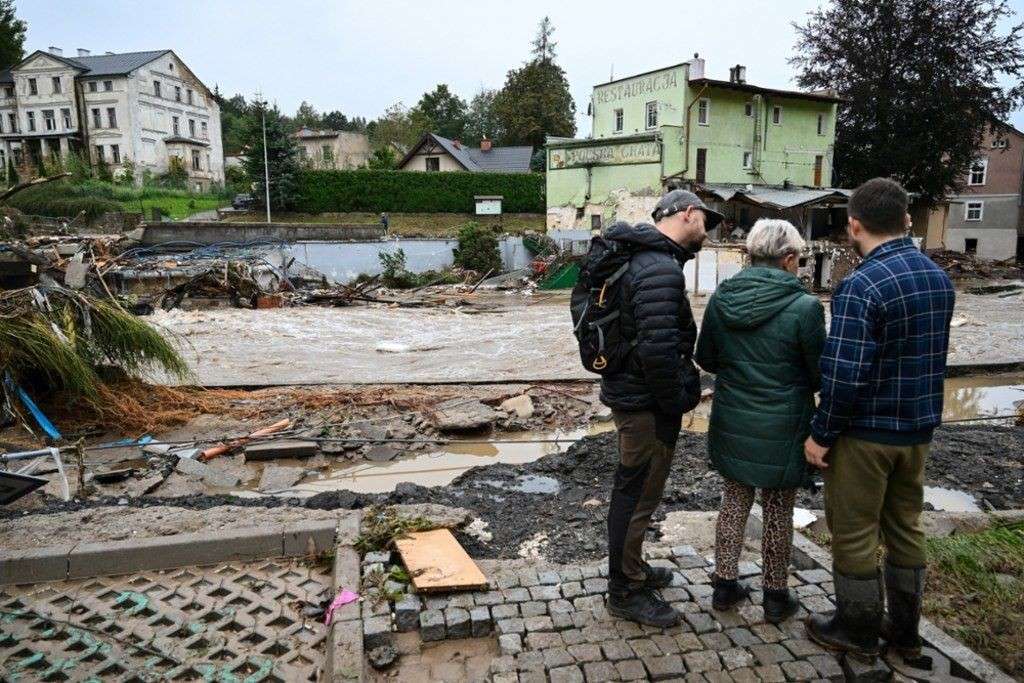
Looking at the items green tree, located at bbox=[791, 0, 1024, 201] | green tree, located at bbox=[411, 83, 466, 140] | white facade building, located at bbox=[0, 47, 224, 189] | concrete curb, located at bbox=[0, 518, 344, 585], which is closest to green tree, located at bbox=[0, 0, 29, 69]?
white facade building, located at bbox=[0, 47, 224, 189]

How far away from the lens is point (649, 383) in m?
3.13

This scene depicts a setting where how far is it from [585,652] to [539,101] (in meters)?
53.3

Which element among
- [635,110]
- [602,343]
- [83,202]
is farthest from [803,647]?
[83,202]

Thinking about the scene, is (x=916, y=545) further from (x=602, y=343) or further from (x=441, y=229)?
(x=441, y=229)

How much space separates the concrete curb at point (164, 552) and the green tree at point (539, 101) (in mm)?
51311

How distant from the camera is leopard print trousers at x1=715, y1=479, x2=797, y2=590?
327cm

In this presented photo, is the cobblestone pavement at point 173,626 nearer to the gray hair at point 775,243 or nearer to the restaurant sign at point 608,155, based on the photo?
Result: the gray hair at point 775,243

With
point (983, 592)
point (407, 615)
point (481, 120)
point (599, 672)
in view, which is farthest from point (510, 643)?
point (481, 120)

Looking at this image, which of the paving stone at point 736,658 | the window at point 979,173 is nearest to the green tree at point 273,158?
the paving stone at point 736,658

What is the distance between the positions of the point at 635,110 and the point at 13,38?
55601 mm

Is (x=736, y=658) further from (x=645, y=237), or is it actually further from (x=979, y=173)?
(x=979, y=173)

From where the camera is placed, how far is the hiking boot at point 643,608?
3266 millimetres

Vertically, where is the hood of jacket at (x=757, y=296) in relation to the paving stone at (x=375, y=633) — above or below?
above

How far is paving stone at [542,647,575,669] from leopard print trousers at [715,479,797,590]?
89 cm
